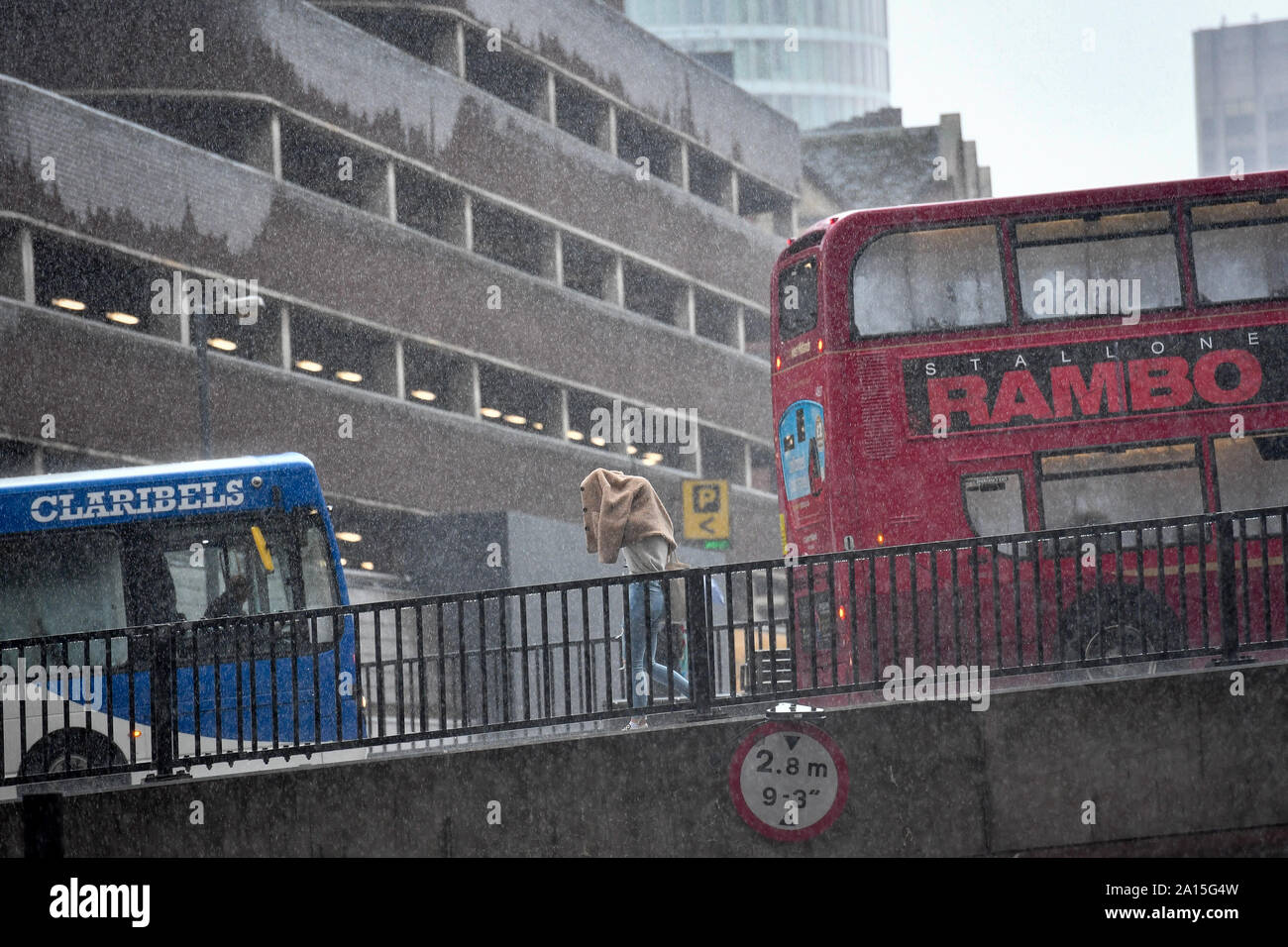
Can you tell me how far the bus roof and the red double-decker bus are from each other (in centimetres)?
2

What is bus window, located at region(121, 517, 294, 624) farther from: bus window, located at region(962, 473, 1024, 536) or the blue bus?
bus window, located at region(962, 473, 1024, 536)

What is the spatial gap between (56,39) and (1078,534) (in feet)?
80.4

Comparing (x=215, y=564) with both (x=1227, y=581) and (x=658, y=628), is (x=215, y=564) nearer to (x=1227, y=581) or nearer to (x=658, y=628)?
(x=658, y=628)

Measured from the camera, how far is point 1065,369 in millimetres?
15023

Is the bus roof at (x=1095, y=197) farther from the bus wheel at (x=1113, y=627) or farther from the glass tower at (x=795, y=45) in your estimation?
the glass tower at (x=795, y=45)

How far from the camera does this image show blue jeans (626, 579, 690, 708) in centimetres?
1052

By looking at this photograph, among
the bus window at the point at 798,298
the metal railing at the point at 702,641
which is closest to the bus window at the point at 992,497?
the bus window at the point at 798,298

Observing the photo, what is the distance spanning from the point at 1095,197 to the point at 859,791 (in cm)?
766

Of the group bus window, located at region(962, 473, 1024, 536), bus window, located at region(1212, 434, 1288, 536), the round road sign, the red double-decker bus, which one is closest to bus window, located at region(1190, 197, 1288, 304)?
the red double-decker bus

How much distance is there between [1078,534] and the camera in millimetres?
10391

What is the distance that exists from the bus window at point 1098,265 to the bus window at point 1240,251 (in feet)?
0.74

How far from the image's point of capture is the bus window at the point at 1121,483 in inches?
592

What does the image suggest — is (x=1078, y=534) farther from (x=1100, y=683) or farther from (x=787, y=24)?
(x=787, y=24)

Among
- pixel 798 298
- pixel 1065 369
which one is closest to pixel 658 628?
pixel 1065 369
